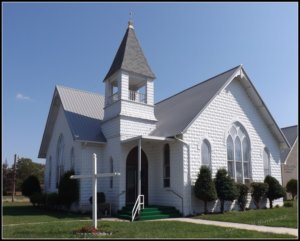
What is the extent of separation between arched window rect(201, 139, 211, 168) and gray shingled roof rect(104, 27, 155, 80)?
17.2ft

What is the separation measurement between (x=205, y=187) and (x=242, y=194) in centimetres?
317

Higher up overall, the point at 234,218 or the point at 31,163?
the point at 31,163

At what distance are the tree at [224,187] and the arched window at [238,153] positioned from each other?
2181 mm

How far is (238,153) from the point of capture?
21.5 metres

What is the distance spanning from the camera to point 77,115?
933 inches

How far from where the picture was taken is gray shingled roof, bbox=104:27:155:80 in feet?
68.9

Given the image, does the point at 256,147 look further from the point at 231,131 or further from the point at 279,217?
the point at 279,217

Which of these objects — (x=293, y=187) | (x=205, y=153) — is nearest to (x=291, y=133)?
(x=293, y=187)

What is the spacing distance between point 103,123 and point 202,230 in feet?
38.7

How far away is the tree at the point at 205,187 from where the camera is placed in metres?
17.6

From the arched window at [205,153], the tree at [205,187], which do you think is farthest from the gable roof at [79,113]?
the tree at [205,187]

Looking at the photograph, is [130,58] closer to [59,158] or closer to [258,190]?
[59,158]

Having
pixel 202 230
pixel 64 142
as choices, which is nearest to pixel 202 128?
pixel 202 230

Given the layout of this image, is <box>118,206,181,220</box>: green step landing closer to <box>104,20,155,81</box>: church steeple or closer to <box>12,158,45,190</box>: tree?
<box>104,20,155,81</box>: church steeple
